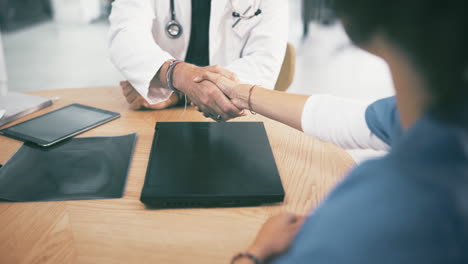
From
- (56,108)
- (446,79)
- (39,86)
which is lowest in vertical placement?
(39,86)

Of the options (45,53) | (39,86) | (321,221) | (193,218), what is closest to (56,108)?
(193,218)

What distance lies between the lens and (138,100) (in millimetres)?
1076

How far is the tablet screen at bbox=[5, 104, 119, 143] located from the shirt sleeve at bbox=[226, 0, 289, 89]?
47 centimetres

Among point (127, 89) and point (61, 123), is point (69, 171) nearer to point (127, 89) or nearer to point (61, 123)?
point (61, 123)

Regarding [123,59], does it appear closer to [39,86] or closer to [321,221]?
[321,221]

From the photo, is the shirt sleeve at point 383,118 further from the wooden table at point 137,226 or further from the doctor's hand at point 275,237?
the doctor's hand at point 275,237

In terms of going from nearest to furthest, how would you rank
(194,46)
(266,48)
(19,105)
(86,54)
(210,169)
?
(210,169)
(19,105)
(266,48)
(194,46)
(86,54)

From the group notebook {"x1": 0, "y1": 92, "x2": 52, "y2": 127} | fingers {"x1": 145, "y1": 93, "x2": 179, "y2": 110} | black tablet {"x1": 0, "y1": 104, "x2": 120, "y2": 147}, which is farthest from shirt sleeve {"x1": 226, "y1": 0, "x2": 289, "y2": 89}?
notebook {"x1": 0, "y1": 92, "x2": 52, "y2": 127}

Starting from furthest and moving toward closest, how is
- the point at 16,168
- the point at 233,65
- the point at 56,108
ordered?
the point at 233,65
the point at 56,108
the point at 16,168

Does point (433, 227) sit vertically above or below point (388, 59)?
below

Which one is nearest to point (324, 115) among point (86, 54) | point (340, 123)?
point (340, 123)

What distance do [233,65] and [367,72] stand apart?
2.87 meters

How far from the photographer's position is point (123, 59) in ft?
3.57

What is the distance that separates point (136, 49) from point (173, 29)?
239 millimetres
